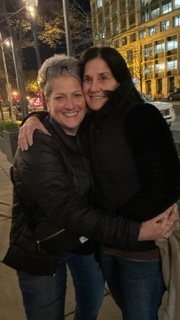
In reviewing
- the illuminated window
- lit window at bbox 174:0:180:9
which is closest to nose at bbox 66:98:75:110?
lit window at bbox 174:0:180:9

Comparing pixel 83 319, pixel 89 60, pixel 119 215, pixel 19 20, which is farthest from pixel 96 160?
pixel 19 20

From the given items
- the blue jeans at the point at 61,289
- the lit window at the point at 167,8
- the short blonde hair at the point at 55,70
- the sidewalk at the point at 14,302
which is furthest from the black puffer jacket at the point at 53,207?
the lit window at the point at 167,8

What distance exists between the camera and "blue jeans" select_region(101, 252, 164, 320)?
1.83 metres

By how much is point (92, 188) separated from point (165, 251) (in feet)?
1.71

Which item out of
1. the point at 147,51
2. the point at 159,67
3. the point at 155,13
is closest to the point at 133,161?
the point at 159,67

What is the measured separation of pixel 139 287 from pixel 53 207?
2.17 feet

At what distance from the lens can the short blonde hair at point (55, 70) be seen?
185 cm

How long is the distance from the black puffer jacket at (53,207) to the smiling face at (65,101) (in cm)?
6

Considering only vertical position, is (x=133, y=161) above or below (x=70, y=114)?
below

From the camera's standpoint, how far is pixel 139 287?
183 cm

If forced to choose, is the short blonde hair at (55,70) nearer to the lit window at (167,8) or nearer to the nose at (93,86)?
the nose at (93,86)

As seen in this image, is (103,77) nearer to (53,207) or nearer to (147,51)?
(53,207)

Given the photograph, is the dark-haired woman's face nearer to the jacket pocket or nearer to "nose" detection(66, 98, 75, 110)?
"nose" detection(66, 98, 75, 110)

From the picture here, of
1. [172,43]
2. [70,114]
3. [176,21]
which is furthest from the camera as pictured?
[172,43]
